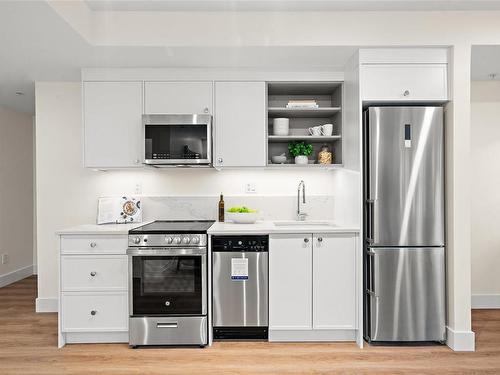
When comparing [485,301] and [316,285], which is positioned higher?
[316,285]

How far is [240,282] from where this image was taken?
3291 millimetres

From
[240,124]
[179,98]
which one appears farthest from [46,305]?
[240,124]

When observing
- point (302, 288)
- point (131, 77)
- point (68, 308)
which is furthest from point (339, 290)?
point (131, 77)

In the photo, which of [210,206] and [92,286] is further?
[210,206]

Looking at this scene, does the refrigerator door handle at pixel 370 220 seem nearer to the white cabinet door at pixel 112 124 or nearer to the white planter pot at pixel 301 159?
the white planter pot at pixel 301 159

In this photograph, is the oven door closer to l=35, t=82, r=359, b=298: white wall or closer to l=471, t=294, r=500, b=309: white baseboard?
l=35, t=82, r=359, b=298: white wall

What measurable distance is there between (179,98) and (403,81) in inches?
74.1

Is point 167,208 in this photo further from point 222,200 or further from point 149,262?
point 149,262

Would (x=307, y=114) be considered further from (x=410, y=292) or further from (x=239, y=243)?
(x=410, y=292)

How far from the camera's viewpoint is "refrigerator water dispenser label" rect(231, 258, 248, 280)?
10.7 ft

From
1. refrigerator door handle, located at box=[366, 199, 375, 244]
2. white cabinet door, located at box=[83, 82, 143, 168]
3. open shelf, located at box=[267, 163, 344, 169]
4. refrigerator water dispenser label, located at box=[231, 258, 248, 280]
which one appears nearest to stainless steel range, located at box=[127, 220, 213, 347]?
refrigerator water dispenser label, located at box=[231, 258, 248, 280]

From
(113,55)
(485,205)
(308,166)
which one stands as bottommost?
(485,205)

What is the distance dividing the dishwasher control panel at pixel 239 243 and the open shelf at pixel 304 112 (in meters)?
1.21

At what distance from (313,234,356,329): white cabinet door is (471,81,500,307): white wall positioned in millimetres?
1823
